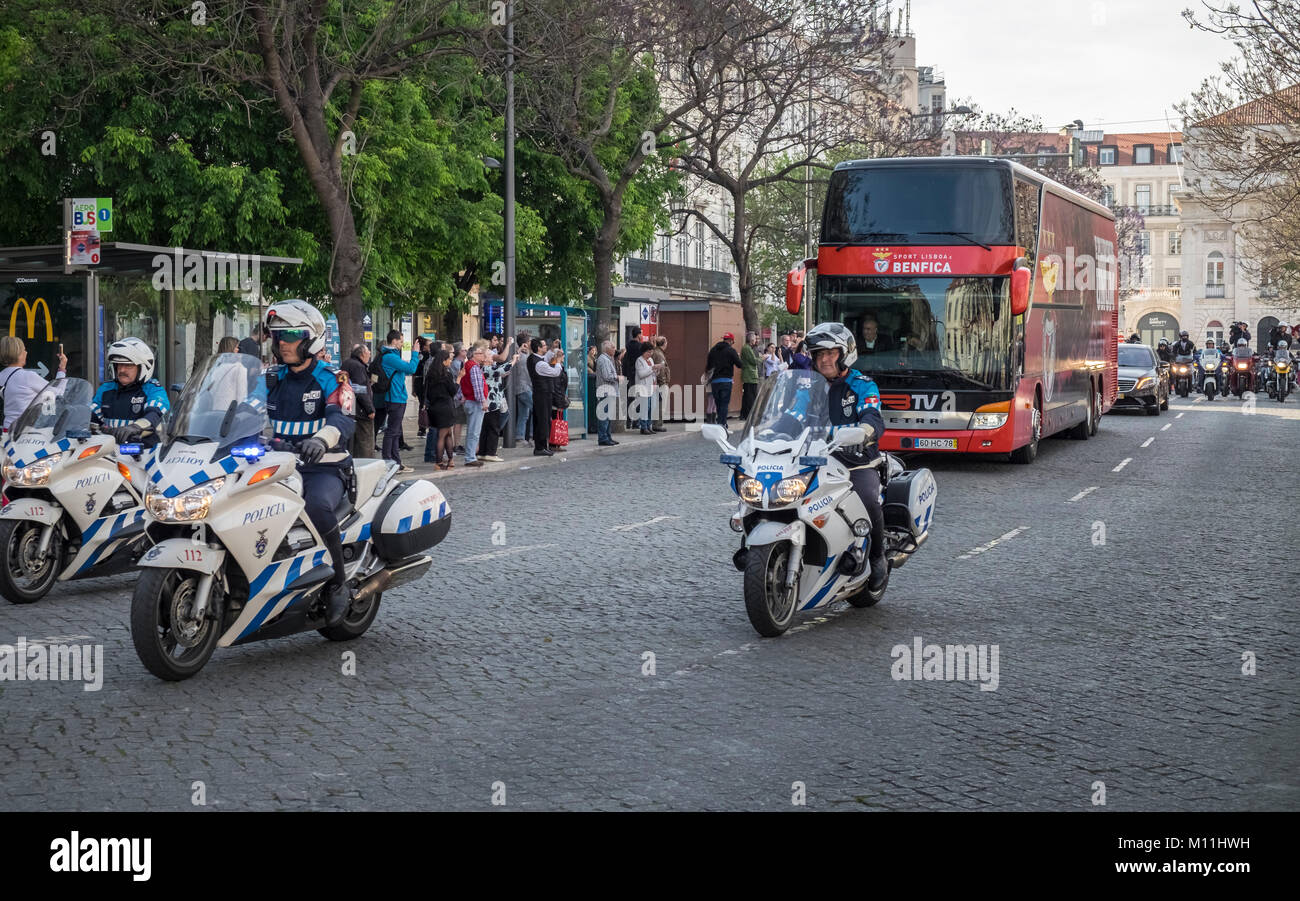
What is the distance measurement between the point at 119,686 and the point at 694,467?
1530cm

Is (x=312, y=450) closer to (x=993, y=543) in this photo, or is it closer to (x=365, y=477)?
(x=365, y=477)

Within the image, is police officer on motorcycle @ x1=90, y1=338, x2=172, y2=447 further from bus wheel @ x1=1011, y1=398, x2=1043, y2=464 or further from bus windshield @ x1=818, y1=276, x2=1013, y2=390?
bus wheel @ x1=1011, y1=398, x2=1043, y2=464

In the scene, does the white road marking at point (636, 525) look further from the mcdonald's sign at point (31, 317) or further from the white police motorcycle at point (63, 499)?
the mcdonald's sign at point (31, 317)

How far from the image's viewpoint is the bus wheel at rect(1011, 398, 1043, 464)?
22.3 meters

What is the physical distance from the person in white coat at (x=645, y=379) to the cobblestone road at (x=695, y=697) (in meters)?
17.3

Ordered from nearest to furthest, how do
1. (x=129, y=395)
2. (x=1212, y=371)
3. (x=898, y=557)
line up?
(x=898, y=557)
(x=129, y=395)
(x=1212, y=371)

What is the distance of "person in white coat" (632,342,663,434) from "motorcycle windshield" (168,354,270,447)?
895 inches

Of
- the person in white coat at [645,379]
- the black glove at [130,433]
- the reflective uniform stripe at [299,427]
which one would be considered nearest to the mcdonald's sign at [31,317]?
the black glove at [130,433]

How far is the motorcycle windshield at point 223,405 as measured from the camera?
323 inches

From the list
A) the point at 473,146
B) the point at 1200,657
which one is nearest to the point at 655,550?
the point at 1200,657

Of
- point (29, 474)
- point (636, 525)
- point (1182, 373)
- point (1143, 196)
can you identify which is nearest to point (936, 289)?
point (636, 525)

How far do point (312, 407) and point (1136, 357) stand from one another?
3308 cm

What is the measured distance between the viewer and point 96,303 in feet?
57.5

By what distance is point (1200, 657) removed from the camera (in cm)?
880
